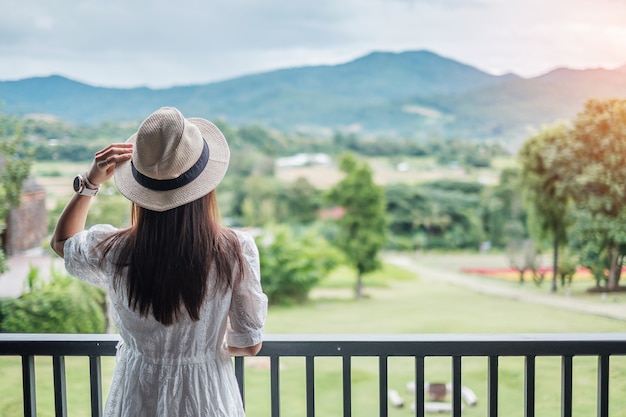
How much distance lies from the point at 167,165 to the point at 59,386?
2.15 ft

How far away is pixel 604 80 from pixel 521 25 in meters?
0.89

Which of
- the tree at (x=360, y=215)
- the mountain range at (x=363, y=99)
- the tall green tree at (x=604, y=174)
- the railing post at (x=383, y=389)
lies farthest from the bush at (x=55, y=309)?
the tall green tree at (x=604, y=174)

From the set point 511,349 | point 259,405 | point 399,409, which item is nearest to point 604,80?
point 399,409

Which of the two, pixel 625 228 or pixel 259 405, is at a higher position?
pixel 625 228

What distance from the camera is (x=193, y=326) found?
0.94 m

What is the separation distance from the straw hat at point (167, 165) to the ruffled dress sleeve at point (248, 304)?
11 cm

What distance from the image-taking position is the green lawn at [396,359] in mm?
2855

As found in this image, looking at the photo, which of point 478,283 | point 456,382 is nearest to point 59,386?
point 456,382

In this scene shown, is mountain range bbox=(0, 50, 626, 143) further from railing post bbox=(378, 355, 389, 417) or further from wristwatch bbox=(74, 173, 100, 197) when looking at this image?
wristwatch bbox=(74, 173, 100, 197)

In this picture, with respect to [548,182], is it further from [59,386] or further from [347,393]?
[59,386]

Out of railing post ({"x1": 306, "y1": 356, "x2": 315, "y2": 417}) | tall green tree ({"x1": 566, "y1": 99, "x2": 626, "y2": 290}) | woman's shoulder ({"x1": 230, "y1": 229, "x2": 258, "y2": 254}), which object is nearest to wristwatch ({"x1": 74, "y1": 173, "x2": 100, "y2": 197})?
woman's shoulder ({"x1": 230, "y1": 229, "x2": 258, "y2": 254})

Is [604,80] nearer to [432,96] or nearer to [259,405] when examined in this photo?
[432,96]

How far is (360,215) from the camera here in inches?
217

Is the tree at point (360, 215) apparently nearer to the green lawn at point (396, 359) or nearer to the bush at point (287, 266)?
the green lawn at point (396, 359)
